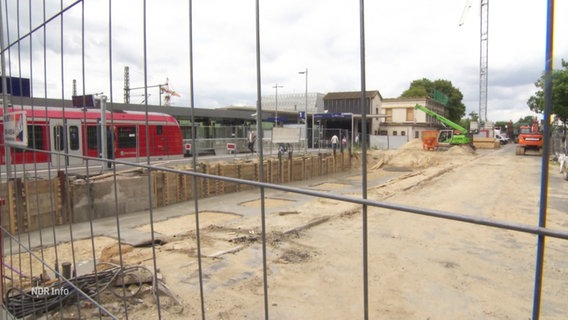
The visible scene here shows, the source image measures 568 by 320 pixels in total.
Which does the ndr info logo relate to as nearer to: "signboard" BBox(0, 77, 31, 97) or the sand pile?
"signboard" BBox(0, 77, 31, 97)

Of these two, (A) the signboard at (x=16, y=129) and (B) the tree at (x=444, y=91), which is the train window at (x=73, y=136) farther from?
(B) the tree at (x=444, y=91)

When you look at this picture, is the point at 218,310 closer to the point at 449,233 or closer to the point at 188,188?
the point at 449,233

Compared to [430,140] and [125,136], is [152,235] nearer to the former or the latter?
[125,136]

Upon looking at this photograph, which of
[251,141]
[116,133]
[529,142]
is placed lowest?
[529,142]

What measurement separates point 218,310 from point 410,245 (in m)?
4.92

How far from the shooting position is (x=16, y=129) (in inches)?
176

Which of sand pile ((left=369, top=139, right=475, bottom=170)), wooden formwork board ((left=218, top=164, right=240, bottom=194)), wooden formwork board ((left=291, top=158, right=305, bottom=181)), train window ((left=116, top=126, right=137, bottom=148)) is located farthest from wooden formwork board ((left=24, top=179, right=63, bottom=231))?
sand pile ((left=369, top=139, right=475, bottom=170))

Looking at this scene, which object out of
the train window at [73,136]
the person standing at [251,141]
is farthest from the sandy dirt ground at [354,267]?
the person standing at [251,141]

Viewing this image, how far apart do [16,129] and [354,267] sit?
5537 millimetres

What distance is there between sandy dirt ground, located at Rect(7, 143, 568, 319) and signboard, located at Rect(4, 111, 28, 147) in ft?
6.76

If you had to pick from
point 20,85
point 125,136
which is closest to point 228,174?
point 125,136

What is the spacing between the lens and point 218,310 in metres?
5.24

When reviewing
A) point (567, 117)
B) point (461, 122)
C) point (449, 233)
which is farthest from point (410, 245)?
point (461, 122)

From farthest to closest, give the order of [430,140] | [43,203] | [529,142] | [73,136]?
[430,140]
[529,142]
[73,136]
[43,203]
